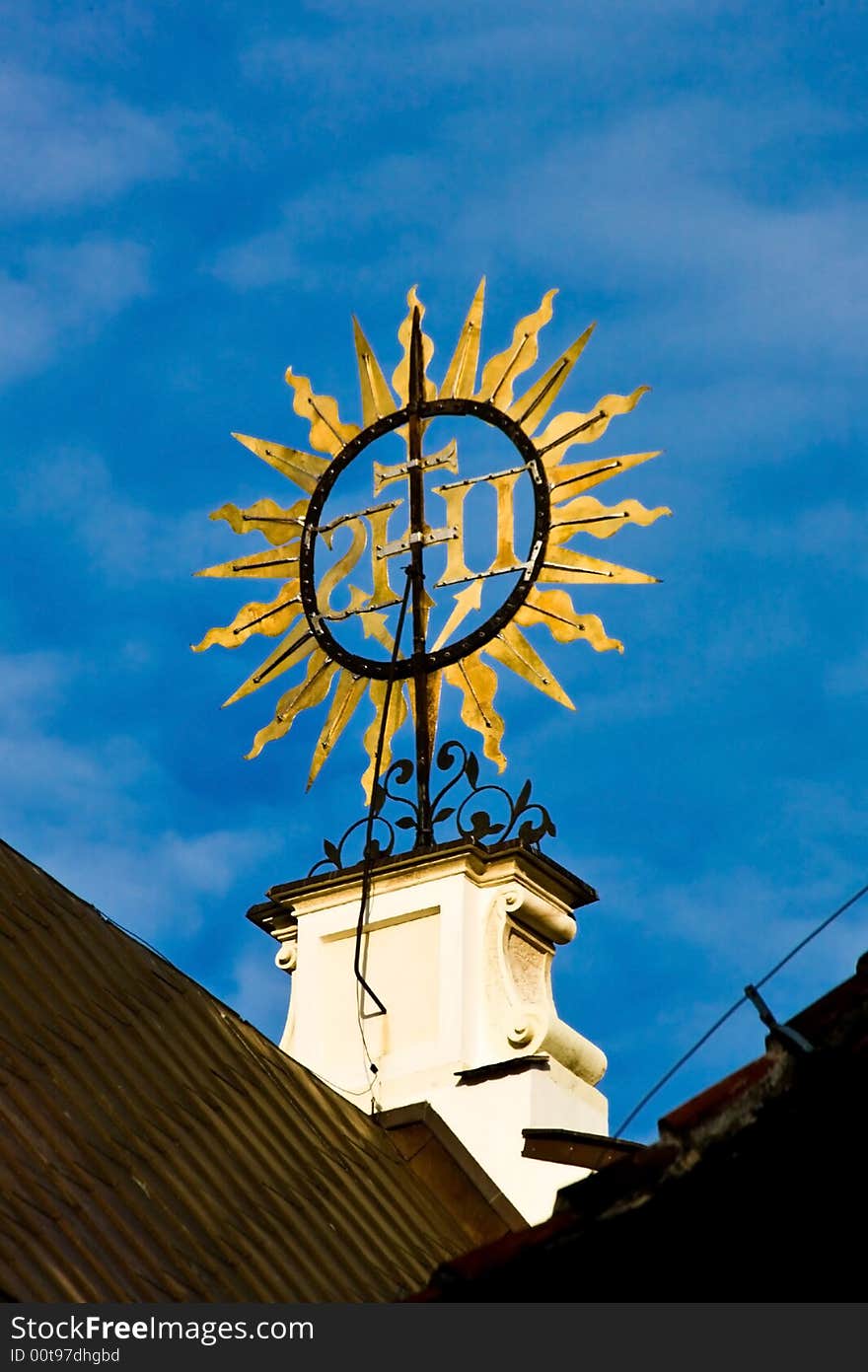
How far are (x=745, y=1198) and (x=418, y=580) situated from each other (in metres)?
8.66

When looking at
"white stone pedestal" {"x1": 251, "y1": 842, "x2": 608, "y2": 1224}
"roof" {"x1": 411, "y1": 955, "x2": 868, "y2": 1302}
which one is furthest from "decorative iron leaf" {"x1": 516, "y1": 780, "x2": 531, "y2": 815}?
"roof" {"x1": 411, "y1": 955, "x2": 868, "y2": 1302}

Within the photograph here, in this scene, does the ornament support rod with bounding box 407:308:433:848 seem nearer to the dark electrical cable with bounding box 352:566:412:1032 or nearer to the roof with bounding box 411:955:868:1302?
the dark electrical cable with bounding box 352:566:412:1032

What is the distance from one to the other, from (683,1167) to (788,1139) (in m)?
0.25

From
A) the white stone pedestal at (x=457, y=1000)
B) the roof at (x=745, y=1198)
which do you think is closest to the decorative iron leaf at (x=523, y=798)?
the white stone pedestal at (x=457, y=1000)

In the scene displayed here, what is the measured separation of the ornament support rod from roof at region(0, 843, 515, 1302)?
5.53 ft

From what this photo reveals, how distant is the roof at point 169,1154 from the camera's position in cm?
944

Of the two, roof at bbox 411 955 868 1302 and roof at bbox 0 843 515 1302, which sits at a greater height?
roof at bbox 0 843 515 1302

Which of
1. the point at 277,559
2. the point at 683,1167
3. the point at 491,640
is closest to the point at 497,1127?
the point at 491,640

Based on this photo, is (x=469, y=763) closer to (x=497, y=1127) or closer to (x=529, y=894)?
(x=529, y=894)

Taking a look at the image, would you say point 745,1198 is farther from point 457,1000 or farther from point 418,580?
point 418,580

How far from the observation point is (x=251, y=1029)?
41.3 feet

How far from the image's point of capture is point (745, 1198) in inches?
218

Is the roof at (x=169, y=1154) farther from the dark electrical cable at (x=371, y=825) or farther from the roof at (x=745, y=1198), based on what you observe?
the roof at (x=745, y=1198)

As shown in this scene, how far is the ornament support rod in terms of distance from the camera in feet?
45.4
